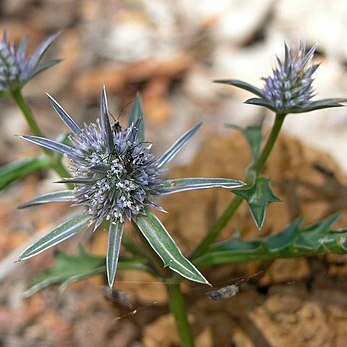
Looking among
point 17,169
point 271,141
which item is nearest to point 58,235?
point 17,169

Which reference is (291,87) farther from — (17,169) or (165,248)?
(17,169)

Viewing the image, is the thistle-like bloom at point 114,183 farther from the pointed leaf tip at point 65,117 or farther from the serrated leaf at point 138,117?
the serrated leaf at point 138,117

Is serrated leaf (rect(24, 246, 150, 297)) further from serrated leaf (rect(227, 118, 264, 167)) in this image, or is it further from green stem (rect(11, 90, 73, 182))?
serrated leaf (rect(227, 118, 264, 167))

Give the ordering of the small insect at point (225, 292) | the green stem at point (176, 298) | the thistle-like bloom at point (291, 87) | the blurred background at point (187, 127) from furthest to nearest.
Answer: the blurred background at point (187, 127)
the green stem at point (176, 298)
the small insect at point (225, 292)
the thistle-like bloom at point (291, 87)

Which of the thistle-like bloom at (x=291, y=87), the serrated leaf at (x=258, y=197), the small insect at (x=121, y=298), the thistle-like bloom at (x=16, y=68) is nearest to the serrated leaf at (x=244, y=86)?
the thistle-like bloom at (x=291, y=87)

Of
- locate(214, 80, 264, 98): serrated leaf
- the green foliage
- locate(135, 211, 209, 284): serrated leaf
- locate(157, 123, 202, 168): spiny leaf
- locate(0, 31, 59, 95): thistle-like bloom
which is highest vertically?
locate(0, 31, 59, 95): thistle-like bloom

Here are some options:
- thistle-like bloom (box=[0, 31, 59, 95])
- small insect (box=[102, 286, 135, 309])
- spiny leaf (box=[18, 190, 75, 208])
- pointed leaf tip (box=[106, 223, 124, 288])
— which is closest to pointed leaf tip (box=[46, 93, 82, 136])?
spiny leaf (box=[18, 190, 75, 208])
